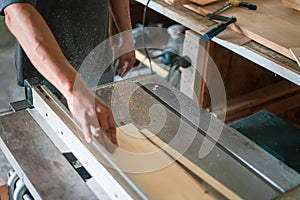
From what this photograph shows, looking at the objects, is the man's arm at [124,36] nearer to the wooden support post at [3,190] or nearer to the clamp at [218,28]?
the clamp at [218,28]

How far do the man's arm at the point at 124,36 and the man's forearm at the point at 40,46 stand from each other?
1.91 feet

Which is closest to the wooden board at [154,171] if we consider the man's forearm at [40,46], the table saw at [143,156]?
the table saw at [143,156]

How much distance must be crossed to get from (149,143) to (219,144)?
146 mm

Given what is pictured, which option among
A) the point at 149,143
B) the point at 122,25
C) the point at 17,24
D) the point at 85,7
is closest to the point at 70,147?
the point at 149,143

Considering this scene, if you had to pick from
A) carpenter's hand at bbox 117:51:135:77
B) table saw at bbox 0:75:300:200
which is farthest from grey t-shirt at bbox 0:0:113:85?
table saw at bbox 0:75:300:200

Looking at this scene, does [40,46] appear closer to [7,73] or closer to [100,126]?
[100,126]

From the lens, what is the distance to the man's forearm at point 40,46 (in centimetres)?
86

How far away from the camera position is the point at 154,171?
0.86m

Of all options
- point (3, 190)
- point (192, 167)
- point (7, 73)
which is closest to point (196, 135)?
point (192, 167)

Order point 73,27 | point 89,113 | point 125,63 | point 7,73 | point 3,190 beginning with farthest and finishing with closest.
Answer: point 7,73, point 125,63, point 73,27, point 3,190, point 89,113

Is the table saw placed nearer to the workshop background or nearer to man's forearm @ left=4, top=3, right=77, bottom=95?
man's forearm @ left=4, top=3, right=77, bottom=95

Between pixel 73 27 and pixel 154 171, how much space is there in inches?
25.3

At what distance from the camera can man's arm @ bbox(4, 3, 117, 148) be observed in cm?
83

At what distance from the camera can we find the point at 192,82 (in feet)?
5.40
